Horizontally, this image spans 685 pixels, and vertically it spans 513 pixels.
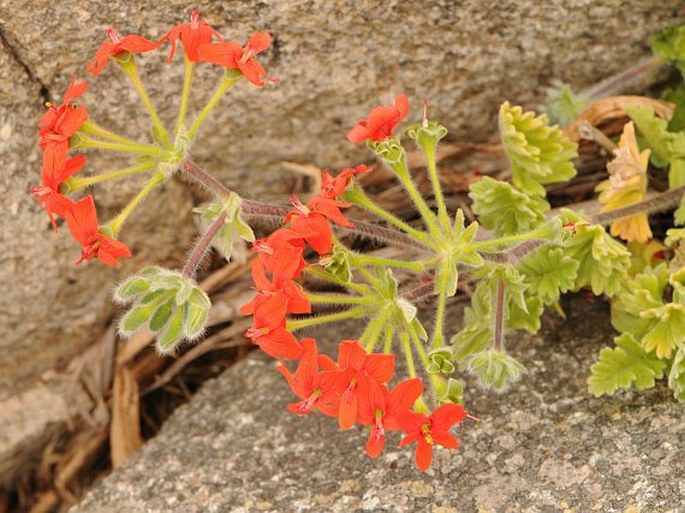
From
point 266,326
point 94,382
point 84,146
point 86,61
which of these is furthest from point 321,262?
point 94,382

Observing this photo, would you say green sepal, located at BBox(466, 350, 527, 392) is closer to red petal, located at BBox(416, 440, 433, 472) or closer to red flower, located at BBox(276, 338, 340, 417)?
red petal, located at BBox(416, 440, 433, 472)

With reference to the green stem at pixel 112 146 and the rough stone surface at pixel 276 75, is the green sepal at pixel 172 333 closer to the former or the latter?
the green stem at pixel 112 146

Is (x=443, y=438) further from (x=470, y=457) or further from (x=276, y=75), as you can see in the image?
(x=276, y=75)

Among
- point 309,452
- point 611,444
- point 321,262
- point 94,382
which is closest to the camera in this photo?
point 321,262

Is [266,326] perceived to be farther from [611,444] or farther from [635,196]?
[635,196]

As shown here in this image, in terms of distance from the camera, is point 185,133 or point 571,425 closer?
point 185,133

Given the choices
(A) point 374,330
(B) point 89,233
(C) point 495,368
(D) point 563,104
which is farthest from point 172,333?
(D) point 563,104

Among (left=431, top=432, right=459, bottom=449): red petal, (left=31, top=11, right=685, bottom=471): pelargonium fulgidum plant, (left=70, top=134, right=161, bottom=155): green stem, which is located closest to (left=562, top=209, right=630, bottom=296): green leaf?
(left=31, top=11, right=685, bottom=471): pelargonium fulgidum plant
